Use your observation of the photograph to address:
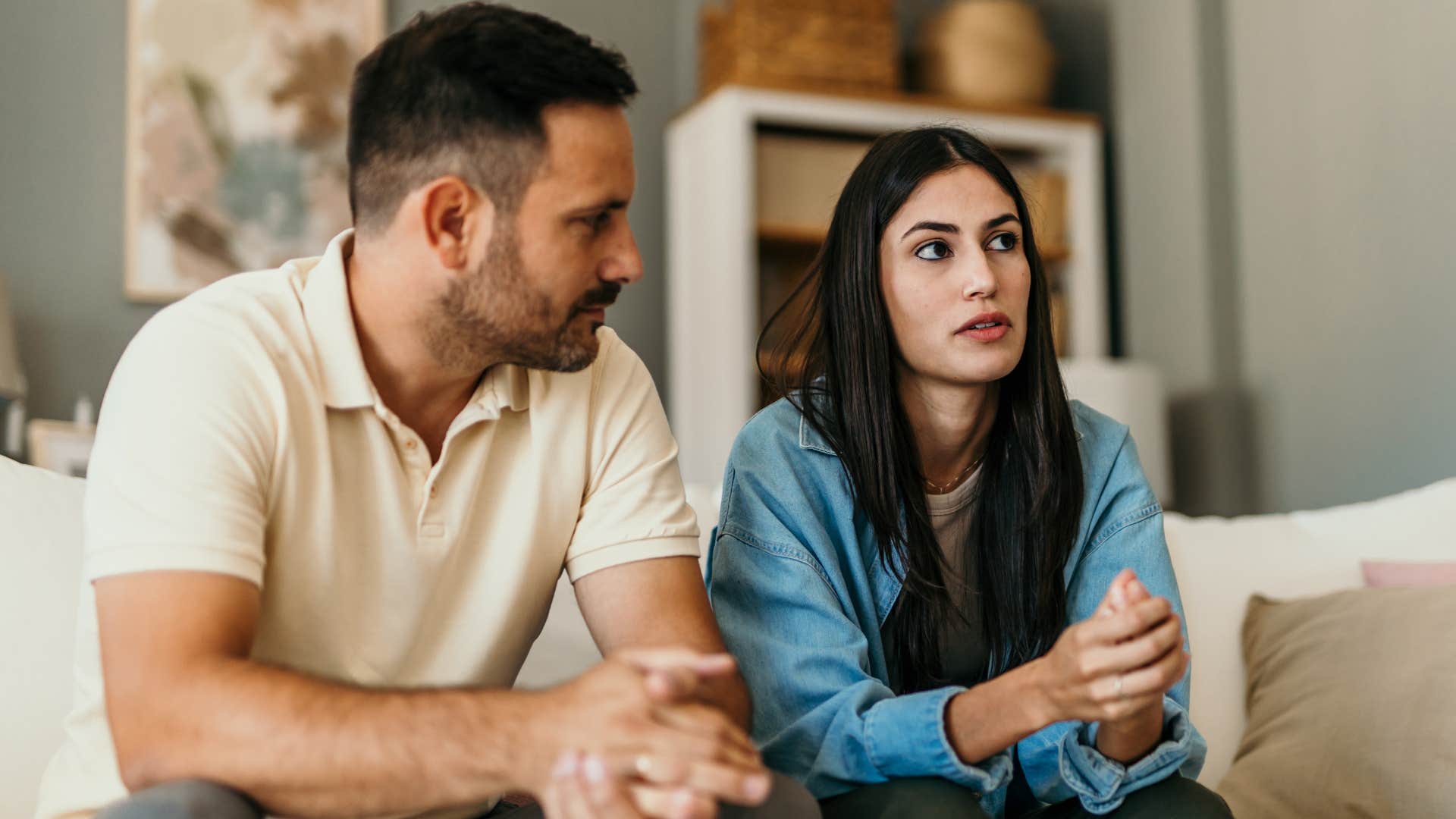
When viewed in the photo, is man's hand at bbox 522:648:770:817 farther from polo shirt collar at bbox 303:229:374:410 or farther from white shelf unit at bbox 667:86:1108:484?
white shelf unit at bbox 667:86:1108:484

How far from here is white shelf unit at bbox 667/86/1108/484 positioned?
3.31 metres

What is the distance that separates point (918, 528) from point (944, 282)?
0.27 metres

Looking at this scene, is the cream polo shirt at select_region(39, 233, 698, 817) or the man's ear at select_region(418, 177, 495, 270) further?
the man's ear at select_region(418, 177, 495, 270)

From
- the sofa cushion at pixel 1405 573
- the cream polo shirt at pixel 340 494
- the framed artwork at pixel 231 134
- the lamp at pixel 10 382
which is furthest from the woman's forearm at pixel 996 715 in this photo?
the framed artwork at pixel 231 134

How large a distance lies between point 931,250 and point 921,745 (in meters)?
0.56

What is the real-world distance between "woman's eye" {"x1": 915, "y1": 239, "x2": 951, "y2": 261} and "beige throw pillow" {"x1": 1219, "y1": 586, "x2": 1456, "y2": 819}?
740mm

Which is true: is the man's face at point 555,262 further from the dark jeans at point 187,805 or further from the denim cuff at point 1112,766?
the denim cuff at point 1112,766

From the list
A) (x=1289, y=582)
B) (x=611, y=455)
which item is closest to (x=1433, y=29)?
→ (x=1289, y=582)

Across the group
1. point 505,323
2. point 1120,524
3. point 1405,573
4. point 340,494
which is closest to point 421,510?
point 340,494

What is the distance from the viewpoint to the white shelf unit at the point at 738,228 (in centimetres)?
331

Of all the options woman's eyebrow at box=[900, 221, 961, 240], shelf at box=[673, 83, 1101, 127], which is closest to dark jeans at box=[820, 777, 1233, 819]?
woman's eyebrow at box=[900, 221, 961, 240]

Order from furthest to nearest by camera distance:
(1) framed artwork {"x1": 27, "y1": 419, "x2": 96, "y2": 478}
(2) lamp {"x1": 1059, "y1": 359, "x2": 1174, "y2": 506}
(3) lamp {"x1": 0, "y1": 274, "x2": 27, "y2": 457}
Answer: (2) lamp {"x1": 1059, "y1": 359, "x2": 1174, "y2": 506} → (1) framed artwork {"x1": 27, "y1": 419, "x2": 96, "y2": 478} → (3) lamp {"x1": 0, "y1": 274, "x2": 27, "y2": 457}

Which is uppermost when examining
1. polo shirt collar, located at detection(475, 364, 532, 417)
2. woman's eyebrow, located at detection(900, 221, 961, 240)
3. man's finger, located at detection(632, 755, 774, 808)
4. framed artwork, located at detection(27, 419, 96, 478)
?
woman's eyebrow, located at detection(900, 221, 961, 240)

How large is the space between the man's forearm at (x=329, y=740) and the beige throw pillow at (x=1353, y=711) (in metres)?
1.06
